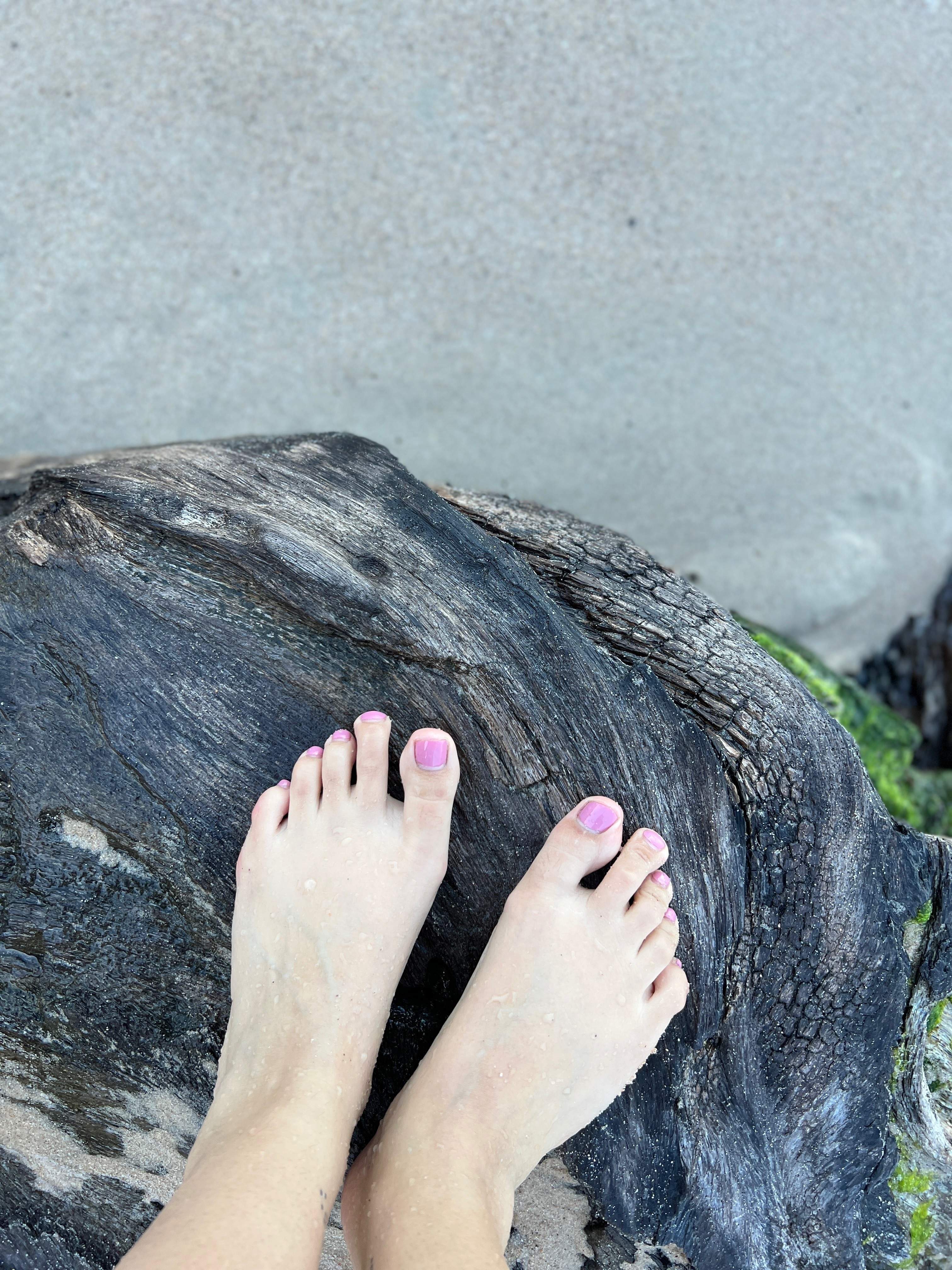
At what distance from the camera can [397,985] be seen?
1780 mm

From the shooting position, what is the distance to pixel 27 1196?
1743 mm

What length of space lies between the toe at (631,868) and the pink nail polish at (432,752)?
397 mm

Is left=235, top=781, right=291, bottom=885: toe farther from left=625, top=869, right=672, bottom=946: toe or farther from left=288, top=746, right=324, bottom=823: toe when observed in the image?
left=625, top=869, right=672, bottom=946: toe

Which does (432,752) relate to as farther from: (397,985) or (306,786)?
(397,985)

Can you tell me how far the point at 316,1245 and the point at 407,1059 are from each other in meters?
0.43

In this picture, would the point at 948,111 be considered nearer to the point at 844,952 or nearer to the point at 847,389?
the point at 847,389

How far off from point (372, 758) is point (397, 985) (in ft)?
1.64

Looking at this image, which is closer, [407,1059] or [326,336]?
[407,1059]

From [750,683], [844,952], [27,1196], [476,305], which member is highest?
[476,305]

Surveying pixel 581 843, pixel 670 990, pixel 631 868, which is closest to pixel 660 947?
pixel 670 990

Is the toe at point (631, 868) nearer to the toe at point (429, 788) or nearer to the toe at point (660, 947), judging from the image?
the toe at point (660, 947)

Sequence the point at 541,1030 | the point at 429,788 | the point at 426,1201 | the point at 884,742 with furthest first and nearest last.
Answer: the point at 884,742
the point at 541,1030
the point at 429,788
the point at 426,1201

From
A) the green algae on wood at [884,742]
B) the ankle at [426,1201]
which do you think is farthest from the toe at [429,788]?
the green algae on wood at [884,742]

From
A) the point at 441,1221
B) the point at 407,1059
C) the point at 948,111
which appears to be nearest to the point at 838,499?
the point at 948,111
